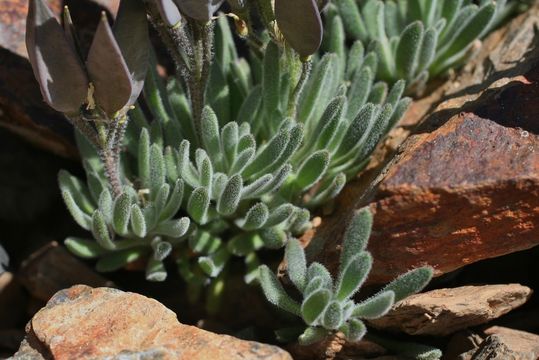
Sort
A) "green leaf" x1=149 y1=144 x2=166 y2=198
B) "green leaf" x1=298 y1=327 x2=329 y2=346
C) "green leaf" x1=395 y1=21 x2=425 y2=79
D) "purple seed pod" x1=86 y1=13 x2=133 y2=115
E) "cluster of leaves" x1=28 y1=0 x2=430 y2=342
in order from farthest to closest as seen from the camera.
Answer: "green leaf" x1=395 y1=21 x2=425 y2=79
"green leaf" x1=149 y1=144 x2=166 y2=198
"green leaf" x1=298 y1=327 x2=329 y2=346
"cluster of leaves" x1=28 y1=0 x2=430 y2=342
"purple seed pod" x1=86 y1=13 x2=133 y2=115

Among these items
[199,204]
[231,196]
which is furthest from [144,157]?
[231,196]

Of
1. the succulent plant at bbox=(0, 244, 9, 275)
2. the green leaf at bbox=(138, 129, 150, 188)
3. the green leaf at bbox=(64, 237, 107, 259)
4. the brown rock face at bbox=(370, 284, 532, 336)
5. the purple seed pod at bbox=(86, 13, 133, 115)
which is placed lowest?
the succulent plant at bbox=(0, 244, 9, 275)

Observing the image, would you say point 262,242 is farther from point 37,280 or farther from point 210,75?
point 37,280

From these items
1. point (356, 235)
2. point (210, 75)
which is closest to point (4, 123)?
point (210, 75)

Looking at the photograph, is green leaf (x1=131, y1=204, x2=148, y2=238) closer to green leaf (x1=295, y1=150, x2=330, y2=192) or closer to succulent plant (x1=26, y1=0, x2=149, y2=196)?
succulent plant (x1=26, y1=0, x2=149, y2=196)

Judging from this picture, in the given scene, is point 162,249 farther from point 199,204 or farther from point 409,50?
point 409,50

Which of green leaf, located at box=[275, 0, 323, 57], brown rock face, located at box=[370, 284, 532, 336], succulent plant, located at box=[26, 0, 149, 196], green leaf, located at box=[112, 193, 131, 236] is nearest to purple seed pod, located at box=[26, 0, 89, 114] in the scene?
succulent plant, located at box=[26, 0, 149, 196]
